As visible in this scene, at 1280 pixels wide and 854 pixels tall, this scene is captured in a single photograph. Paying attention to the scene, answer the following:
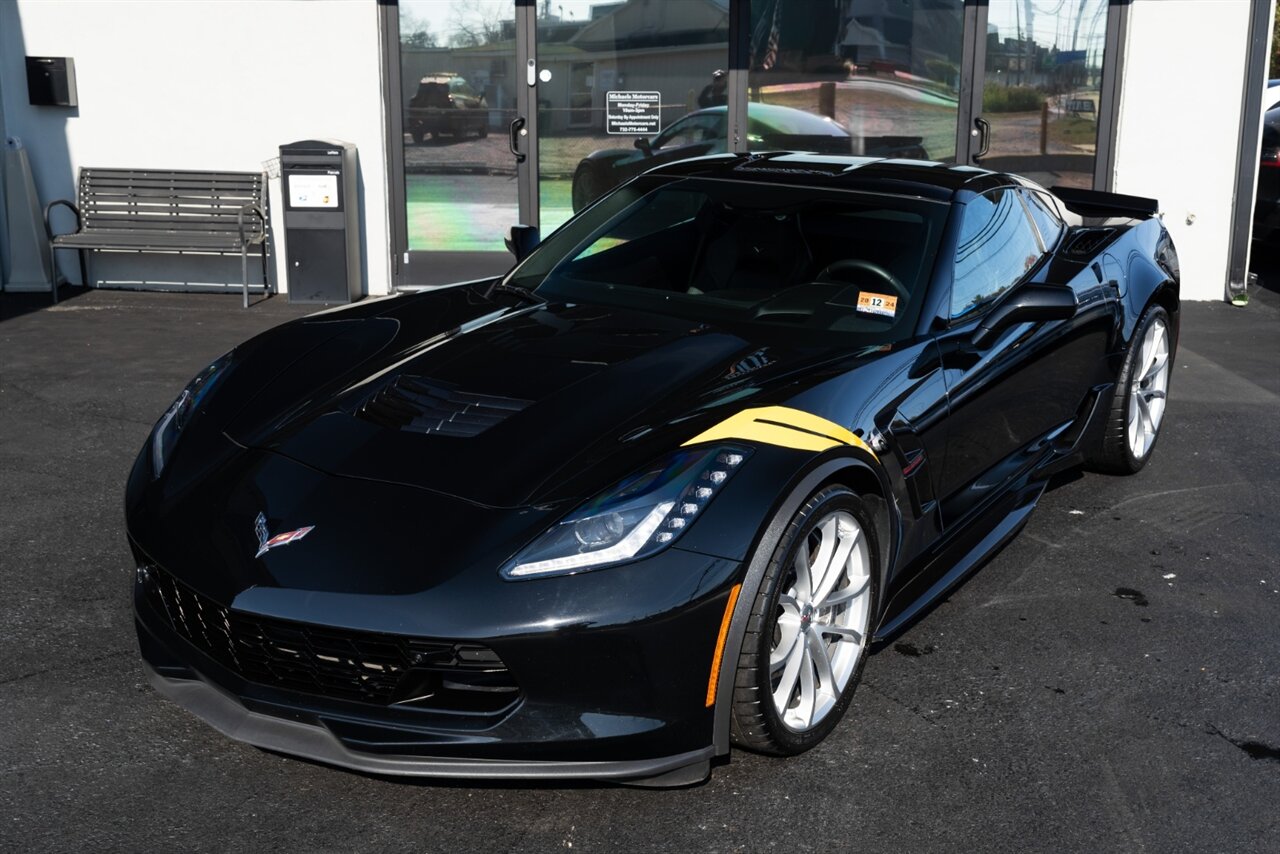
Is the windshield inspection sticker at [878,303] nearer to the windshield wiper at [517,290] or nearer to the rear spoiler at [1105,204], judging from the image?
the windshield wiper at [517,290]

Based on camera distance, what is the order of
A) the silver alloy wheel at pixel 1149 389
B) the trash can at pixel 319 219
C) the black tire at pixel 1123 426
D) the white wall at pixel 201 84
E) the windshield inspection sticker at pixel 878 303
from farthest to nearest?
1. the white wall at pixel 201 84
2. the trash can at pixel 319 219
3. the silver alloy wheel at pixel 1149 389
4. the black tire at pixel 1123 426
5. the windshield inspection sticker at pixel 878 303

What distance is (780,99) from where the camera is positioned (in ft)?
33.2

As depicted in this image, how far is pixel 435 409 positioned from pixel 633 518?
78cm

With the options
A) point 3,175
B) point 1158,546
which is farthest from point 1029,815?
point 3,175

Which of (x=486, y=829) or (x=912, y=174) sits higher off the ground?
(x=912, y=174)

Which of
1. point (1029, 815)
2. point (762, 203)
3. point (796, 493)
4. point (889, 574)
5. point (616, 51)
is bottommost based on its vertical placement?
point (1029, 815)

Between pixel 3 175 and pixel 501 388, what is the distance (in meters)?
7.78

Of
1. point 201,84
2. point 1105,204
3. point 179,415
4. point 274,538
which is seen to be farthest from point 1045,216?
point 201,84

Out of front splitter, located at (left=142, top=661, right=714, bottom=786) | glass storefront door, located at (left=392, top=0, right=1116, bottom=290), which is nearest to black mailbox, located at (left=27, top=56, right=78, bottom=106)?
glass storefront door, located at (left=392, top=0, right=1116, bottom=290)

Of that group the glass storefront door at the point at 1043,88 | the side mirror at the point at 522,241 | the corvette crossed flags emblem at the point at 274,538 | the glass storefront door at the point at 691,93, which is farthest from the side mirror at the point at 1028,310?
the glass storefront door at the point at 1043,88

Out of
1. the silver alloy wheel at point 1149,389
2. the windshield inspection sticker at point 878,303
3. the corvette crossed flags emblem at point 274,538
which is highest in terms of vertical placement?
the windshield inspection sticker at point 878,303

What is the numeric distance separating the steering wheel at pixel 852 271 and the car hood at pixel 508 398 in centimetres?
48

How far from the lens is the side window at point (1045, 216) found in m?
5.15

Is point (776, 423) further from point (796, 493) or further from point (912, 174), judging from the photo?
point (912, 174)
